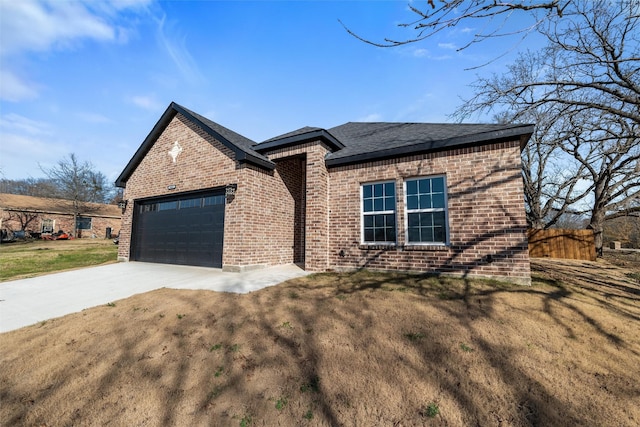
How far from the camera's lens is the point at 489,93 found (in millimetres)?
6395

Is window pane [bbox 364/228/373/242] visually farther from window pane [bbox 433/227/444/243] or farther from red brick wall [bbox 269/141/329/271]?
window pane [bbox 433/227/444/243]

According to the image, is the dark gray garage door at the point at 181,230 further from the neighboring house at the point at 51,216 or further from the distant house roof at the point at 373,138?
the neighboring house at the point at 51,216

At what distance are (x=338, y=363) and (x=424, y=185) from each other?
5.48 m

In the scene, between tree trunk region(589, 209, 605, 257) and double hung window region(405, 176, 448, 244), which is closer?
double hung window region(405, 176, 448, 244)

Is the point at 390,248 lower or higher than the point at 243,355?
higher

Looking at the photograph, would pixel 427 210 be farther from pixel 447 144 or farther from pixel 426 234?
pixel 447 144

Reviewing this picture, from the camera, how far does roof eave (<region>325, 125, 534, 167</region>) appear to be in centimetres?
599

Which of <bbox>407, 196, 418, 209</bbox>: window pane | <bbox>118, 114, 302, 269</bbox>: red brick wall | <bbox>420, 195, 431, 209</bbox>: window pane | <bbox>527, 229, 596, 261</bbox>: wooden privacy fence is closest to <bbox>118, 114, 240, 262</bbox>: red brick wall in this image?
<bbox>118, 114, 302, 269</bbox>: red brick wall

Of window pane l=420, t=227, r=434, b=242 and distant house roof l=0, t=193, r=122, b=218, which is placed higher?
distant house roof l=0, t=193, r=122, b=218

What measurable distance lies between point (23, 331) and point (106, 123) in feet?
39.0

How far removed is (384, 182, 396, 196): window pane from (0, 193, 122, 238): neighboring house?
126 feet

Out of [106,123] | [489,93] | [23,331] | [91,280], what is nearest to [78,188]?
[106,123]

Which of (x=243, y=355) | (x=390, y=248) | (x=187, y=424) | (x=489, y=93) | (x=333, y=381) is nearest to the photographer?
(x=187, y=424)

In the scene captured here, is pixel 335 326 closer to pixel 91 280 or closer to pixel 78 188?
pixel 91 280
